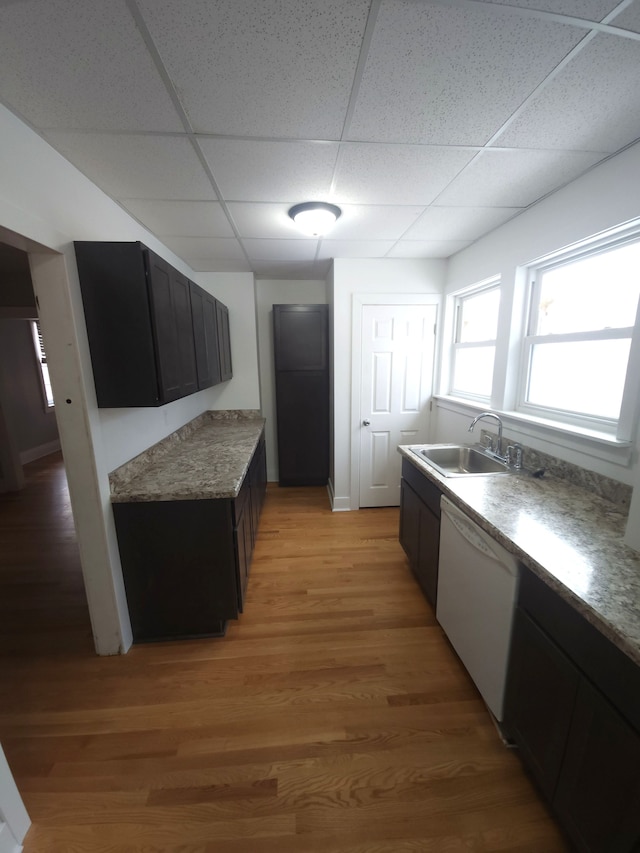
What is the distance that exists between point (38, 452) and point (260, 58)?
6736mm

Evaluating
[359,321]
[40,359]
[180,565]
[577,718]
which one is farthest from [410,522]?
[40,359]

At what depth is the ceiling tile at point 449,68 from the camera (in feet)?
→ 2.80

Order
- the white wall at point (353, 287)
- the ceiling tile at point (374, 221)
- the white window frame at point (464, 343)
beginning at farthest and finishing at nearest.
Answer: the white wall at point (353, 287) → the white window frame at point (464, 343) → the ceiling tile at point (374, 221)

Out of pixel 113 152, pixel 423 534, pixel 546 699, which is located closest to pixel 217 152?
pixel 113 152

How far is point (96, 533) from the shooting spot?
158cm

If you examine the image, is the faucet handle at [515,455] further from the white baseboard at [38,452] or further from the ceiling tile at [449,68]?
the white baseboard at [38,452]

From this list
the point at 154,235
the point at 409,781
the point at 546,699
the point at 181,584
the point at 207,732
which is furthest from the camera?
the point at 154,235

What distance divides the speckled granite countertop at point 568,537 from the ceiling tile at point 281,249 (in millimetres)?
2134

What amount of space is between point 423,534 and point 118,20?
250 cm

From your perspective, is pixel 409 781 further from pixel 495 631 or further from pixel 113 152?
pixel 113 152

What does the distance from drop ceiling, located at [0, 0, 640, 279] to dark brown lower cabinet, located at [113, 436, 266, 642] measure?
5.58 ft

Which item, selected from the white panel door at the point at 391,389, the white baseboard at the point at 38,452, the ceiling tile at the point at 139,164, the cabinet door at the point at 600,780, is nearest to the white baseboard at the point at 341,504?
the white panel door at the point at 391,389

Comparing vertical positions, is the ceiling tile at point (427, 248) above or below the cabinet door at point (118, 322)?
above

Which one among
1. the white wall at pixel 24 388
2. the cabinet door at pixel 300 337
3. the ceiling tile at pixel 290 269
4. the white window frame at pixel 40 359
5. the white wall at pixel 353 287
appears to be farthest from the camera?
the white window frame at pixel 40 359
